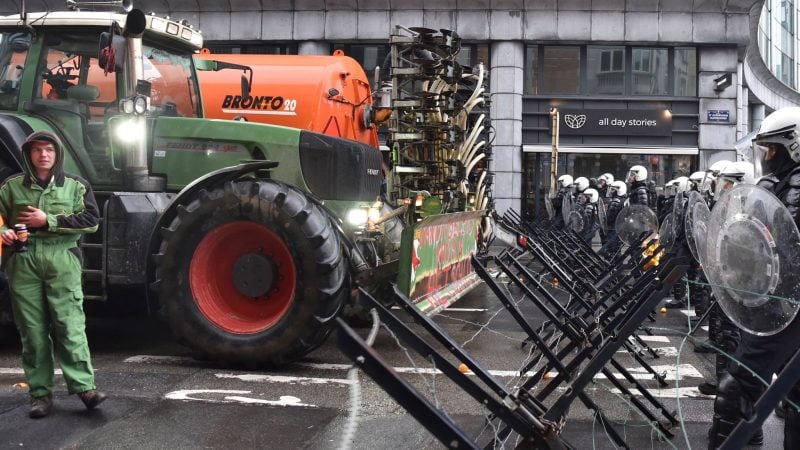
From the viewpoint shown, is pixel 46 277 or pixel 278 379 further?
pixel 278 379

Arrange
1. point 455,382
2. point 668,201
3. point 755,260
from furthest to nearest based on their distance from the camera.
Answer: point 668,201
point 755,260
point 455,382

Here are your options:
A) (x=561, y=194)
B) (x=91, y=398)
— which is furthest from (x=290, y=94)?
(x=561, y=194)

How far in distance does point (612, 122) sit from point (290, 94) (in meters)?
15.4

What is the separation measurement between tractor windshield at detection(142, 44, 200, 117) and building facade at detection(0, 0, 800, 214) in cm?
1603

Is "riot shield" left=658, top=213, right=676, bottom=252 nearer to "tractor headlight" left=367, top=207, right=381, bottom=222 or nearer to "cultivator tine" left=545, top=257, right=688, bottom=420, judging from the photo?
"tractor headlight" left=367, top=207, right=381, bottom=222

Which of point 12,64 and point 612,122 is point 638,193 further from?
point 12,64

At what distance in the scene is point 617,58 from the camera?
2455 centimetres

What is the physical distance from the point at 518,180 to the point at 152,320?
16.6 m

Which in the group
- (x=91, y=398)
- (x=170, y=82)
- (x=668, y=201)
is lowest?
(x=91, y=398)

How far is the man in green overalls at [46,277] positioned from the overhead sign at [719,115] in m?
22.0

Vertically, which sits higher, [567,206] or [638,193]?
[638,193]

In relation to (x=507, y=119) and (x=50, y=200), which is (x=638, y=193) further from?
(x=50, y=200)

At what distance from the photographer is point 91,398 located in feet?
17.5

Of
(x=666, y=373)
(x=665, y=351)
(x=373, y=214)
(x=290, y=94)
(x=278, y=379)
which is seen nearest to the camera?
(x=278, y=379)
